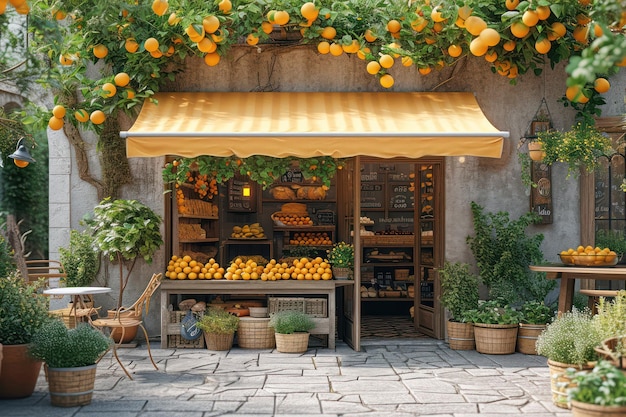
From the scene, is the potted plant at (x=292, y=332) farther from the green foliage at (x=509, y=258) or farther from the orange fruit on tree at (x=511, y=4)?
the orange fruit on tree at (x=511, y=4)

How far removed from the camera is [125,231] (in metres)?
9.83

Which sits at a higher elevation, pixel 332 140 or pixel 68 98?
pixel 68 98

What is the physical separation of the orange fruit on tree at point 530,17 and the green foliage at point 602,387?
481 centimetres

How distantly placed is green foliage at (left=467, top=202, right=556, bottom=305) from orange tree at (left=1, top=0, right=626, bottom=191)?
1.85m

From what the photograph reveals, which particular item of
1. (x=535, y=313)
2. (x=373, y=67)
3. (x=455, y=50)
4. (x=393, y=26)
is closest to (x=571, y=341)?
(x=535, y=313)

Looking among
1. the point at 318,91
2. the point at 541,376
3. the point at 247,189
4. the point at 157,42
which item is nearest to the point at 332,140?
the point at 318,91

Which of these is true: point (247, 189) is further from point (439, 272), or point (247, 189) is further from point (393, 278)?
point (439, 272)

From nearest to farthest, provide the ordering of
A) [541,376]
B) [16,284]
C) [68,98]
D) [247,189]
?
[16,284] → [541,376] → [68,98] → [247,189]

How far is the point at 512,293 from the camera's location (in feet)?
32.7

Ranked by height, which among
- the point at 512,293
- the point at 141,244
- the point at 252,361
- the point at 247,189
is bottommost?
the point at 252,361

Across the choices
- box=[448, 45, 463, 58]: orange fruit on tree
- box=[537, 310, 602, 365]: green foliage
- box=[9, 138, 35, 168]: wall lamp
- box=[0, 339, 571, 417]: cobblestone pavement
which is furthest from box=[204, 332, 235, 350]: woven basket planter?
box=[448, 45, 463, 58]: orange fruit on tree

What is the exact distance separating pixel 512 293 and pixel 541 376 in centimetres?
185

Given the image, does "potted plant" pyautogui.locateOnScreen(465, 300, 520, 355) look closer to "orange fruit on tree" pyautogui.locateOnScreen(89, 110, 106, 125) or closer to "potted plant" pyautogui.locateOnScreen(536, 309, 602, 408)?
"potted plant" pyautogui.locateOnScreen(536, 309, 602, 408)

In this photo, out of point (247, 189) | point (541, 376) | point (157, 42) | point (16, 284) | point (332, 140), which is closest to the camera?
point (16, 284)
